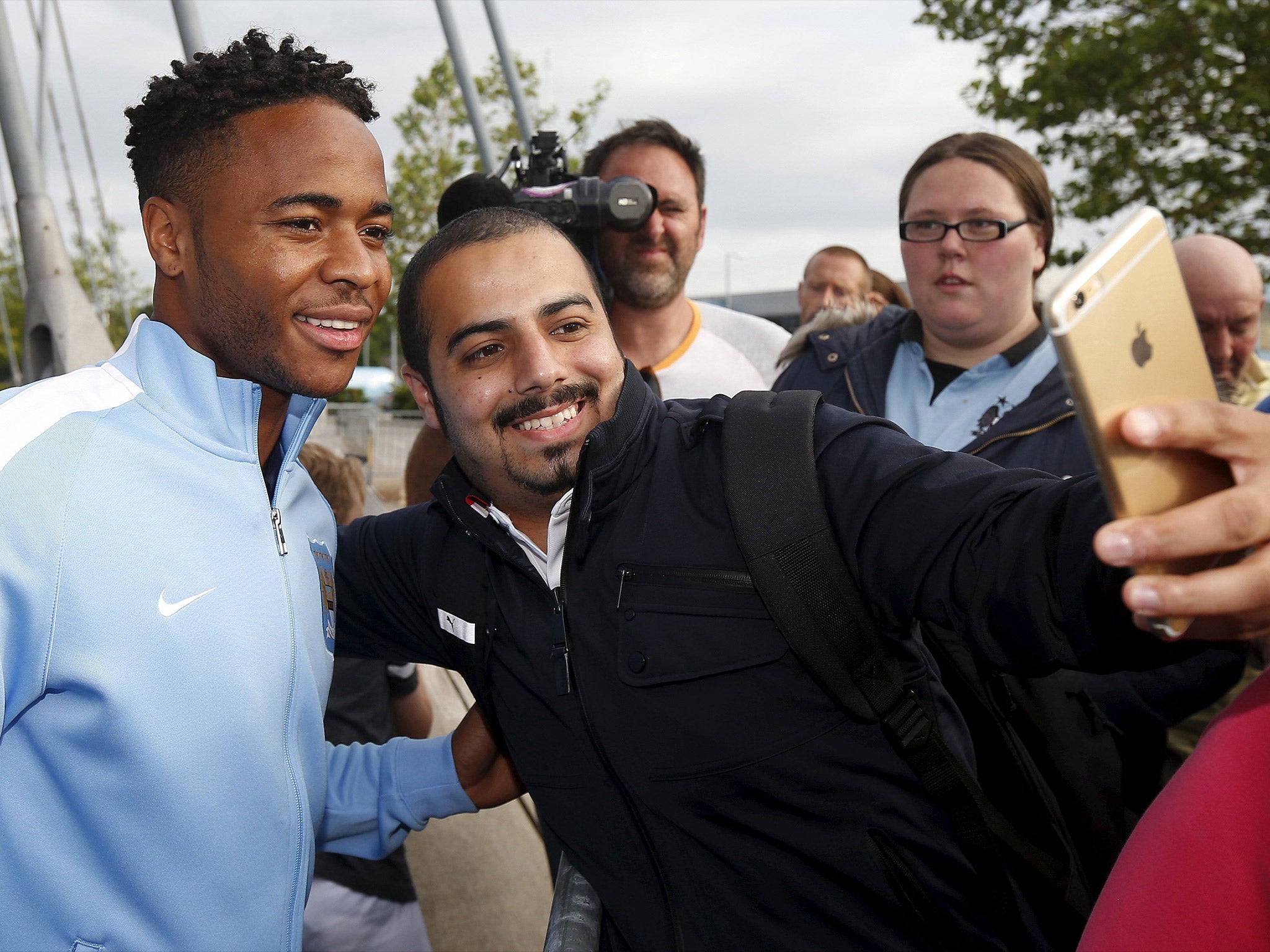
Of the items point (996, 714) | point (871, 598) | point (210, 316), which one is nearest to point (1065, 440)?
point (996, 714)

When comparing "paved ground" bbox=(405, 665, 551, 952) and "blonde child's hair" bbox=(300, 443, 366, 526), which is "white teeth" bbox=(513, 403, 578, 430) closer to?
"blonde child's hair" bbox=(300, 443, 366, 526)

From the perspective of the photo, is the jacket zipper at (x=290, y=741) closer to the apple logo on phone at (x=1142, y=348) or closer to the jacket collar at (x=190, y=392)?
the jacket collar at (x=190, y=392)

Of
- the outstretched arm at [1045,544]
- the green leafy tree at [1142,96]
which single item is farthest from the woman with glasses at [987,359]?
the green leafy tree at [1142,96]

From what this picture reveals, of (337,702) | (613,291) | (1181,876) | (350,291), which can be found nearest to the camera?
(1181,876)

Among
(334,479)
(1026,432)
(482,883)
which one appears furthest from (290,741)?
(482,883)

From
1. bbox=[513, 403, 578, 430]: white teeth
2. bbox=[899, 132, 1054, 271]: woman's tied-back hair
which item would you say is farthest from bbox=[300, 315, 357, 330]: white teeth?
bbox=[899, 132, 1054, 271]: woman's tied-back hair

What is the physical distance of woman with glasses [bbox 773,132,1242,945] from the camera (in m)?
2.21

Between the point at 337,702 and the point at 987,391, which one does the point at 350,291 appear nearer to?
the point at 337,702

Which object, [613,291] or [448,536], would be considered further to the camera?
[613,291]

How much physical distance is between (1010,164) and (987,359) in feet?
1.97

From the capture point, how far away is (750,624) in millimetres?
1761

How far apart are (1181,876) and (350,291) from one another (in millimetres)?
1609

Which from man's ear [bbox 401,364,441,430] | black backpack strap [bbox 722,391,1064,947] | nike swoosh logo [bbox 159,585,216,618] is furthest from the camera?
man's ear [bbox 401,364,441,430]

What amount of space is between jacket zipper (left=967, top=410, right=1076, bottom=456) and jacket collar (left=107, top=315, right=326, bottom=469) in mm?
1905
